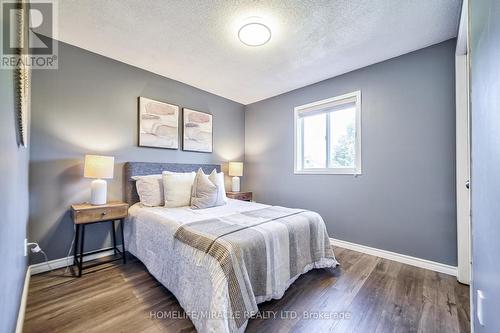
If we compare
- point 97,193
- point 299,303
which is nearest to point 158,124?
point 97,193

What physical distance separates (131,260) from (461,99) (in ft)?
13.1

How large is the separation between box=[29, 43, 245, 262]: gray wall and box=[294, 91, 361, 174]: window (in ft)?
7.58

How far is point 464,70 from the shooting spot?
1.99 meters

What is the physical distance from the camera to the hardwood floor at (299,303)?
4.63 ft

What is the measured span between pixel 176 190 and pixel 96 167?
864 millimetres

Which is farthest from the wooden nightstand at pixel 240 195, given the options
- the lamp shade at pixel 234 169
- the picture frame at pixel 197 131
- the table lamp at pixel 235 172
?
the picture frame at pixel 197 131

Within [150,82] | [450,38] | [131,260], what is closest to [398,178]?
[450,38]

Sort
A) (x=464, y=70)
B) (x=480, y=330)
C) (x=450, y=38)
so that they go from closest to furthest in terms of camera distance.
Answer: (x=480, y=330) < (x=464, y=70) < (x=450, y=38)

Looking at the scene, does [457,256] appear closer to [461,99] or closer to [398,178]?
[398,178]

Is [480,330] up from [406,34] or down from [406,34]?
down

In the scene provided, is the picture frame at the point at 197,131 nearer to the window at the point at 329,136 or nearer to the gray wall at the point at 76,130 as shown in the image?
the gray wall at the point at 76,130

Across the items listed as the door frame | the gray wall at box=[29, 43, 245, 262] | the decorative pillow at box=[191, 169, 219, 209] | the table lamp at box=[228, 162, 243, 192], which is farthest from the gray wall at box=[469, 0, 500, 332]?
the gray wall at box=[29, 43, 245, 262]

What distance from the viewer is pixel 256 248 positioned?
4.84 feet

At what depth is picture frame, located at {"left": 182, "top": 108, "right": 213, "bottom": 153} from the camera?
10.9 ft
